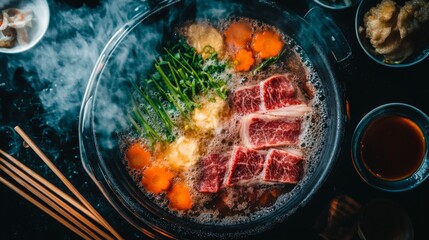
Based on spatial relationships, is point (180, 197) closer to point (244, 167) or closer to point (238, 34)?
point (244, 167)

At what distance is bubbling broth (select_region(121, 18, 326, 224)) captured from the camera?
3398 mm

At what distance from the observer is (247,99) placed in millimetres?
3396

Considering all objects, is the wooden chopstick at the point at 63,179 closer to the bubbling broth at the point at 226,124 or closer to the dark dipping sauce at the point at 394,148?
the bubbling broth at the point at 226,124

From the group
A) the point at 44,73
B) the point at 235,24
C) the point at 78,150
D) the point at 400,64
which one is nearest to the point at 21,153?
the point at 78,150

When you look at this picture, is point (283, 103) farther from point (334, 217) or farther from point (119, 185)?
point (119, 185)

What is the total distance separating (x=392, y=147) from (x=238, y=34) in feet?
5.52

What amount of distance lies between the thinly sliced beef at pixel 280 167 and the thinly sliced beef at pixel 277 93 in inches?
15.4

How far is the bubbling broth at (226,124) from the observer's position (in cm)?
340

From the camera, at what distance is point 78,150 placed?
11.6 ft

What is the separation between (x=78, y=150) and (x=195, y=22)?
150 cm

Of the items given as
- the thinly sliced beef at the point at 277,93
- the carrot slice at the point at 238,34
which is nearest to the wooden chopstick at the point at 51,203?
the thinly sliced beef at the point at 277,93

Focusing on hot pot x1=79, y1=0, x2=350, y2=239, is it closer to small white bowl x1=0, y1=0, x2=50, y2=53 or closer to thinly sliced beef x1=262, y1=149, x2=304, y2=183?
thinly sliced beef x1=262, y1=149, x2=304, y2=183

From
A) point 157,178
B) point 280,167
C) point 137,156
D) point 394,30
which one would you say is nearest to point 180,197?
point 157,178

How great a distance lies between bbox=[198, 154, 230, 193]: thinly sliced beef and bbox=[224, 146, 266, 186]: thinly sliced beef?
0.18ft
